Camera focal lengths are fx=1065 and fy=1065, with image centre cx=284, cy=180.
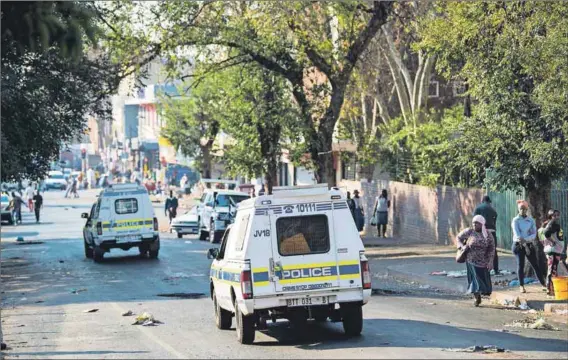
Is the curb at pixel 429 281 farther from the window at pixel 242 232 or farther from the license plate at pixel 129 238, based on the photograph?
the license plate at pixel 129 238

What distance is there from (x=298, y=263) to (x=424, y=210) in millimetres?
22807

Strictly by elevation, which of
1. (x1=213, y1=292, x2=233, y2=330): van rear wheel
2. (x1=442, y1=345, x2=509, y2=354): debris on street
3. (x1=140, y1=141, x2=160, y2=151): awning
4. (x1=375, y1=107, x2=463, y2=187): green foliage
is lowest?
(x1=442, y1=345, x2=509, y2=354): debris on street

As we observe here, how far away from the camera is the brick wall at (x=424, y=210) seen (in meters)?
33.6

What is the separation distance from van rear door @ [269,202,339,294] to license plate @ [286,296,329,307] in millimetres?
144

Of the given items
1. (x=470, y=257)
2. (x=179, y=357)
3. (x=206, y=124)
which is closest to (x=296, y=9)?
(x=470, y=257)

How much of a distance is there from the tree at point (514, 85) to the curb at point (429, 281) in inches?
88.0

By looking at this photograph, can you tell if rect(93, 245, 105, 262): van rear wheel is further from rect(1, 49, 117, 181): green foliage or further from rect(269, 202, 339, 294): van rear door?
rect(269, 202, 339, 294): van rear door

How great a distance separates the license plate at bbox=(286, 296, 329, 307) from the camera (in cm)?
1464

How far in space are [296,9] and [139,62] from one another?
4.87m

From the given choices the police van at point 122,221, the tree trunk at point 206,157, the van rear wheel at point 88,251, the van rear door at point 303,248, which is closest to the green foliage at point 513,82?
the van rear door at point 303,248

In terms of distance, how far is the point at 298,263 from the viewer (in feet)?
48.4

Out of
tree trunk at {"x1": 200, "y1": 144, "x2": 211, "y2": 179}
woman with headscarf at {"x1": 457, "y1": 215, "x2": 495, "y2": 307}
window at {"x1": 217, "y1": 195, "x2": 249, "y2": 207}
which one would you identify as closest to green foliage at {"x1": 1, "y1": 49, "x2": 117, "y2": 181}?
window at {"x1": 217, "y1": 195, "x2": 249, "y2": 207}

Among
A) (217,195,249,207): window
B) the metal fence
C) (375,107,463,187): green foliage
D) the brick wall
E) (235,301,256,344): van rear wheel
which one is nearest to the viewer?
(235,301,256,344): van rear wheel

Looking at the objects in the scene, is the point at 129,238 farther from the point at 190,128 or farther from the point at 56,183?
the point at 56,183
